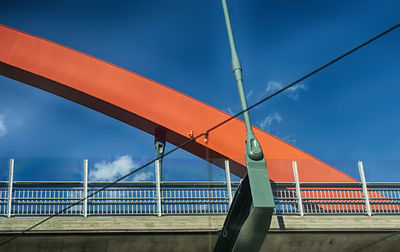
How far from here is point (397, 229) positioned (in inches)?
649

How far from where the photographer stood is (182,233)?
1559 cm

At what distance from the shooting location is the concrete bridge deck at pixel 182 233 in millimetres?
15062

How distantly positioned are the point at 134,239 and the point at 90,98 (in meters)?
7.46

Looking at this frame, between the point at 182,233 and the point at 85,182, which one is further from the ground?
the point at 85,182

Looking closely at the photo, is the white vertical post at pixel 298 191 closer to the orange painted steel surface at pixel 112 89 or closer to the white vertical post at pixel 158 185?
the white vertical post at pixel 158 185

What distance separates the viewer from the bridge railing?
1544 centimetres

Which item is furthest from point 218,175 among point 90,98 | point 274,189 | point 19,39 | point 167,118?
point 19,39

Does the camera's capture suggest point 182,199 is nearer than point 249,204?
No

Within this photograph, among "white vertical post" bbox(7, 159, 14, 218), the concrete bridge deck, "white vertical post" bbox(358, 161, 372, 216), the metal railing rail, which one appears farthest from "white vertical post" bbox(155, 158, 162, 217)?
"white vertical post" bbox(358, 161, 372, 216)

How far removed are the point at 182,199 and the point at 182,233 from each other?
0.91 metres

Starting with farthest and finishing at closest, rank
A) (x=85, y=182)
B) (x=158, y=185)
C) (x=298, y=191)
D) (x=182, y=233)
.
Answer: (x=298, y=191)
(x=158, y=185)
(x=85, y=182)
(x=182, y=233)

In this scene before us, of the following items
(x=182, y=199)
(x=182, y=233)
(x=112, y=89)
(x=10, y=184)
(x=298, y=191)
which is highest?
(x=112, y=89)

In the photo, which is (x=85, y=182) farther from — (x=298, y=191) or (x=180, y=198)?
(x=298, y=191)

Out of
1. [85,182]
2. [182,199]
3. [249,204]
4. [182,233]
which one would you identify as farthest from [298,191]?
[85,182]
